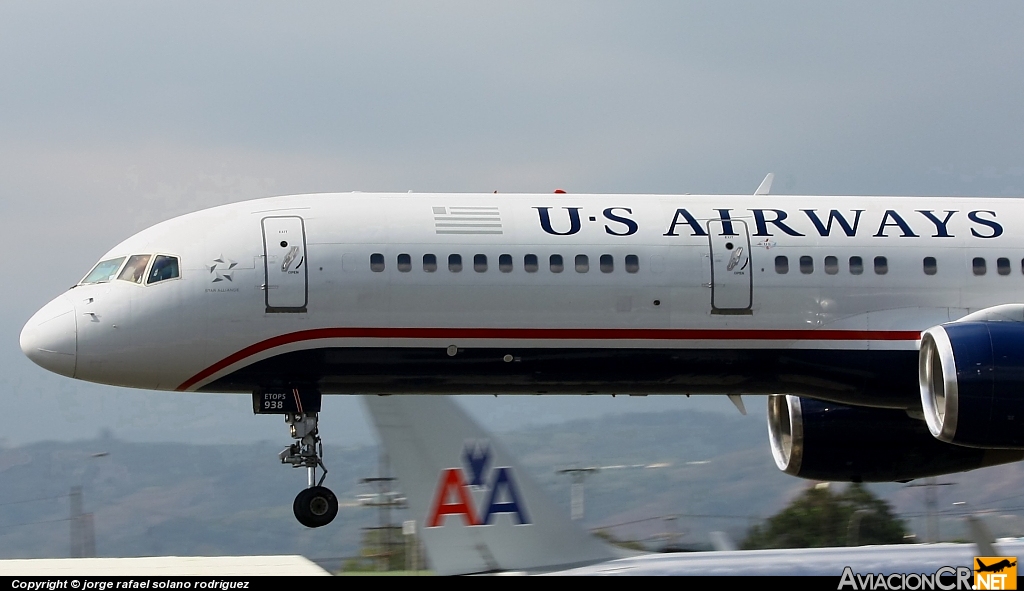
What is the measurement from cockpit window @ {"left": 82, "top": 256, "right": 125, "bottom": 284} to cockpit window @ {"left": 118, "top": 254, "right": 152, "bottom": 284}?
0.73ft

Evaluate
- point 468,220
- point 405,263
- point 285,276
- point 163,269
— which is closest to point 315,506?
point 285,276

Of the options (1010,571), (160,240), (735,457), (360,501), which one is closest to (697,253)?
(1010,571)

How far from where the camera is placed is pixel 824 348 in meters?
26.8

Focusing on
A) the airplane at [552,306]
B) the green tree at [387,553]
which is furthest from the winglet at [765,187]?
the green tree at [387,553]

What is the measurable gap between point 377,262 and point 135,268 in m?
4.38

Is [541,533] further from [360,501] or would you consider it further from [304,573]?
[360,501]

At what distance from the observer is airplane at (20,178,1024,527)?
2514 cm

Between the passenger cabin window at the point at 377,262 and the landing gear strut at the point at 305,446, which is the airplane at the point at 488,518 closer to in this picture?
the landing gear strut at the point at 305,446

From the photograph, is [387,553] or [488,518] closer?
[488,518]

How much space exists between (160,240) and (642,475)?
69.1m

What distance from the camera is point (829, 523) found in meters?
61.0

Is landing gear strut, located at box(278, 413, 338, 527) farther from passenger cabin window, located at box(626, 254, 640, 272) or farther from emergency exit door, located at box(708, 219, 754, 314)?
emergency exit door, located at box(708, 219, 754, 314)

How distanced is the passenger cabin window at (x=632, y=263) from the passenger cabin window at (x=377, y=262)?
14.7 feet

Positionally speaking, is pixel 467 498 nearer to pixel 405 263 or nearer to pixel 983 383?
pixel 405 263
